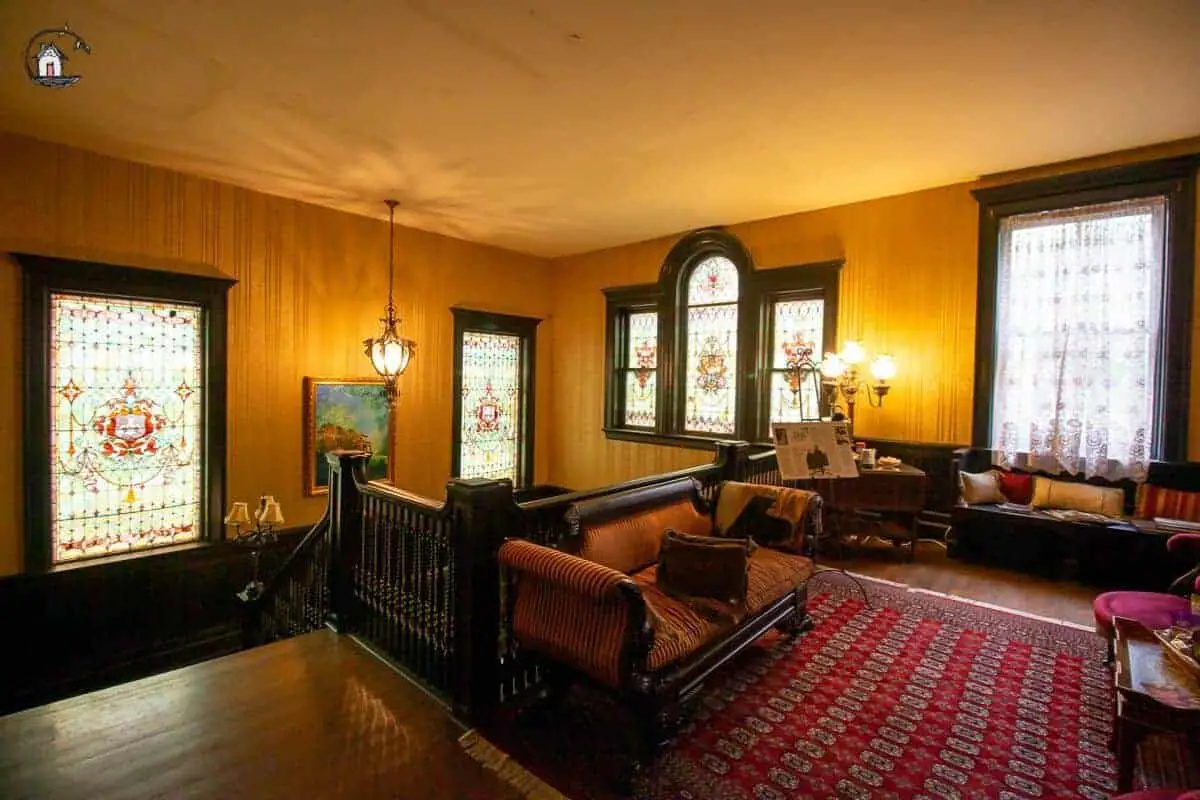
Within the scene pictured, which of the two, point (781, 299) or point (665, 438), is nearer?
point (781, 299)

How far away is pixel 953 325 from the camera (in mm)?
4828

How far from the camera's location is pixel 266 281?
523 cm

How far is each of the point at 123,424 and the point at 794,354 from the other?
582 centimetres

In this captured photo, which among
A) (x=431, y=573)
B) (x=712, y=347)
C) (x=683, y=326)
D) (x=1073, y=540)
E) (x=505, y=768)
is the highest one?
(x=683, y=326)

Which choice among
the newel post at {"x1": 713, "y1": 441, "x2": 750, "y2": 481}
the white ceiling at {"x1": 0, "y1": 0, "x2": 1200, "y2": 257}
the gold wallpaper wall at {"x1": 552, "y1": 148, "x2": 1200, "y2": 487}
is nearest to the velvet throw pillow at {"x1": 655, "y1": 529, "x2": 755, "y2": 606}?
the newel post at {"x1": 713, "y1": 441, "x2": 750, "y2": 481}

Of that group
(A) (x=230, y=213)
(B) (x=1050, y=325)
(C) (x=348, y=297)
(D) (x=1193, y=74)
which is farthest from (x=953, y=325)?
(A) (x=230, y=213)

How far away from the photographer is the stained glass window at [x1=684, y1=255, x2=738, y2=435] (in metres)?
6.33

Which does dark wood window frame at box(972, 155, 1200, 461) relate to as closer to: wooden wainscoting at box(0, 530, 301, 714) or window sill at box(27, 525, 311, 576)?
window sill at box(27, 525, 311, 576)

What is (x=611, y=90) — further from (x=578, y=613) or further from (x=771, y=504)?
(x=578, y=613)

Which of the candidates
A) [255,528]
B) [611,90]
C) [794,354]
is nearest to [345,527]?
[255,528]

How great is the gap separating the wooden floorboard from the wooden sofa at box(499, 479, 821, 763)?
0.50 metres

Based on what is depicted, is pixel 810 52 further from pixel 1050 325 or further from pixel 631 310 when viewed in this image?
pixel 631 310

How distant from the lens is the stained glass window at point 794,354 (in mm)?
5688

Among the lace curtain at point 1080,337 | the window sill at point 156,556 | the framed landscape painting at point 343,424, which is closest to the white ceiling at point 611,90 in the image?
the lace curtain at point 1080,337
